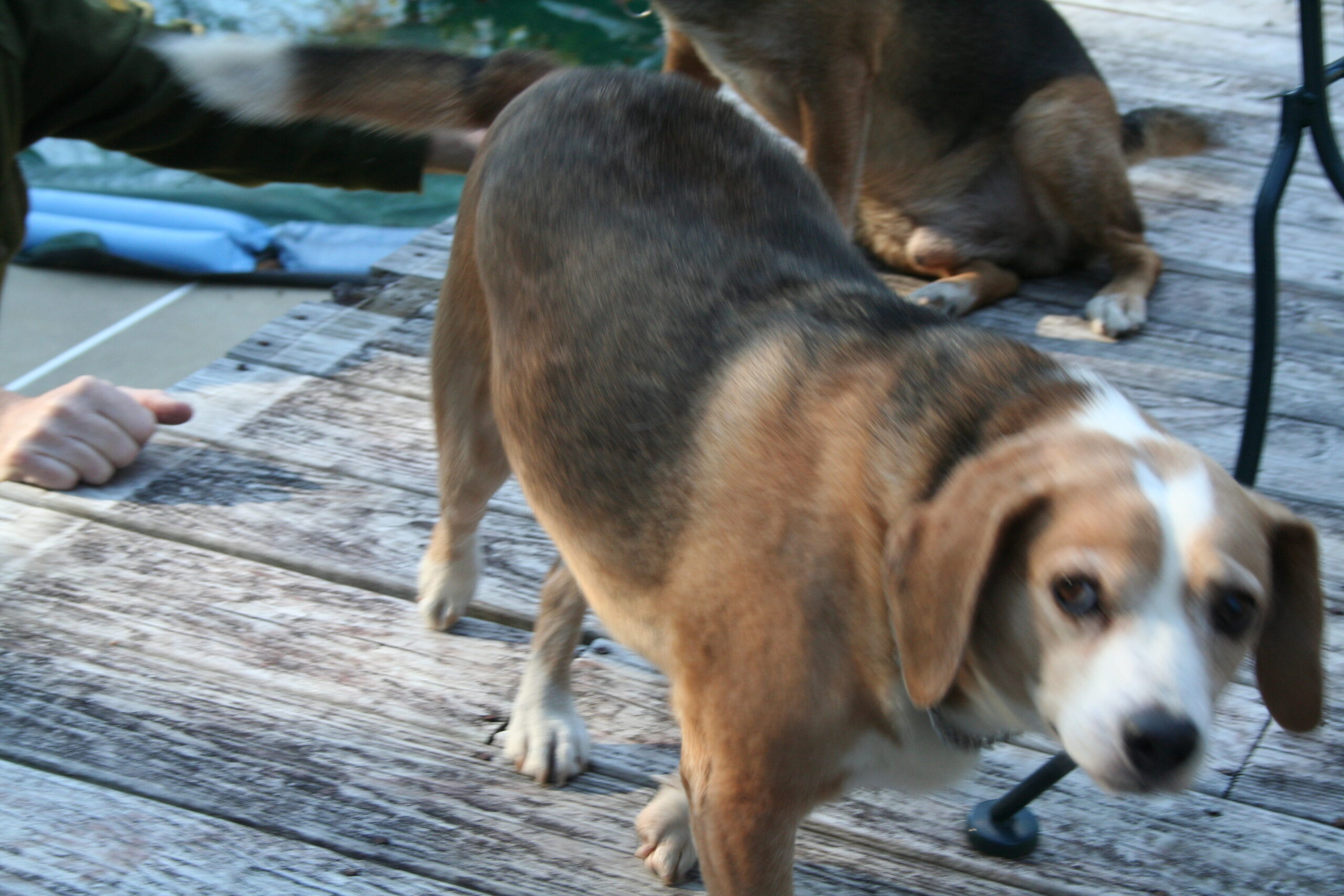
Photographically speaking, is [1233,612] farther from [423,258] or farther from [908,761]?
[423,258]

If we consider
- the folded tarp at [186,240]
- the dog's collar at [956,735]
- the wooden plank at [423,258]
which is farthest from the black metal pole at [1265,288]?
the folded tarp at [186,240]

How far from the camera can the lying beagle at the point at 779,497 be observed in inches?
51.1

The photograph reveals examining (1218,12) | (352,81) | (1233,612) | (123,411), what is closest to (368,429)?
(123,411)

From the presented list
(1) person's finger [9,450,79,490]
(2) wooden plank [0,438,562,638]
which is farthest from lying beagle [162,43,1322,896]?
(1) person's finger [9,450,79,490]

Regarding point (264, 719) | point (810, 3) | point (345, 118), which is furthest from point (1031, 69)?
point (264, 719)

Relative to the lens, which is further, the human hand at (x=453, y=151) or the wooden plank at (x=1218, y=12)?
the wooden plank at (x=1218, y=12)

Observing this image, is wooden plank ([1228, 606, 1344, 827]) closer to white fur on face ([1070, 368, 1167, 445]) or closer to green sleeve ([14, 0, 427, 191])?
white fur on face ([1070, 368, 1167, 445])

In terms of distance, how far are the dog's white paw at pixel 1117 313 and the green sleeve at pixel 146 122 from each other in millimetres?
1935

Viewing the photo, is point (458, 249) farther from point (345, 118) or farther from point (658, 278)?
point (658, 278)

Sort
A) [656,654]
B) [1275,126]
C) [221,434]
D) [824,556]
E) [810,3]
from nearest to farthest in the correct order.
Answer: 1. [824,556]
2. [656,654]
3. [221,434]
4. [810,3]
5. [1275,126]

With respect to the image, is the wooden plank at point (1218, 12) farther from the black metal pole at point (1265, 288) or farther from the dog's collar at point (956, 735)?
the dog's collar at point (956, 735)

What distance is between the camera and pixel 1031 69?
3791mm

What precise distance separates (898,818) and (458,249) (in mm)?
1236

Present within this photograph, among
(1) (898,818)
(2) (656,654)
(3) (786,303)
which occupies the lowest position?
(1) (898,818)
